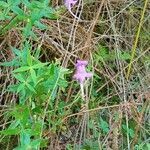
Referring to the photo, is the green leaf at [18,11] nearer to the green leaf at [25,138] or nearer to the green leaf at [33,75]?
the green leaf at [33,75]

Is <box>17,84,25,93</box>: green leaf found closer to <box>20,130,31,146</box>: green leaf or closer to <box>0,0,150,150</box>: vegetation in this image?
<box>0,0,150,150</box>: vegetation

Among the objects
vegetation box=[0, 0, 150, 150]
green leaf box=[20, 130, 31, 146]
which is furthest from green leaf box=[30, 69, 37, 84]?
green leaf box=[20, 130, 31, 146]

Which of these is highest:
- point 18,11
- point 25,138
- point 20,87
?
point 18,11

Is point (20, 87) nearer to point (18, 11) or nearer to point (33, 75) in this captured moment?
point (33, 75)

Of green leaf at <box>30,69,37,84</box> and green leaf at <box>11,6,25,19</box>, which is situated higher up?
green leaf at <box>11,6,25,19</box>

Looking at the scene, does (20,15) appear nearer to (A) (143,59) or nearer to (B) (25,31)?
(B) (25,31)

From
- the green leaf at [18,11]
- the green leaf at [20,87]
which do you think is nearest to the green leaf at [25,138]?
the green leaf at [20,87]

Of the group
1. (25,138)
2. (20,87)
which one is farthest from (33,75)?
(25,138)

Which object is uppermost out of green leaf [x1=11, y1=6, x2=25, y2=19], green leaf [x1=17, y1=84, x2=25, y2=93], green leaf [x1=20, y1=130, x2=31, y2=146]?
green leaf [x1=11, y1=6, x2=25, y2=19]
